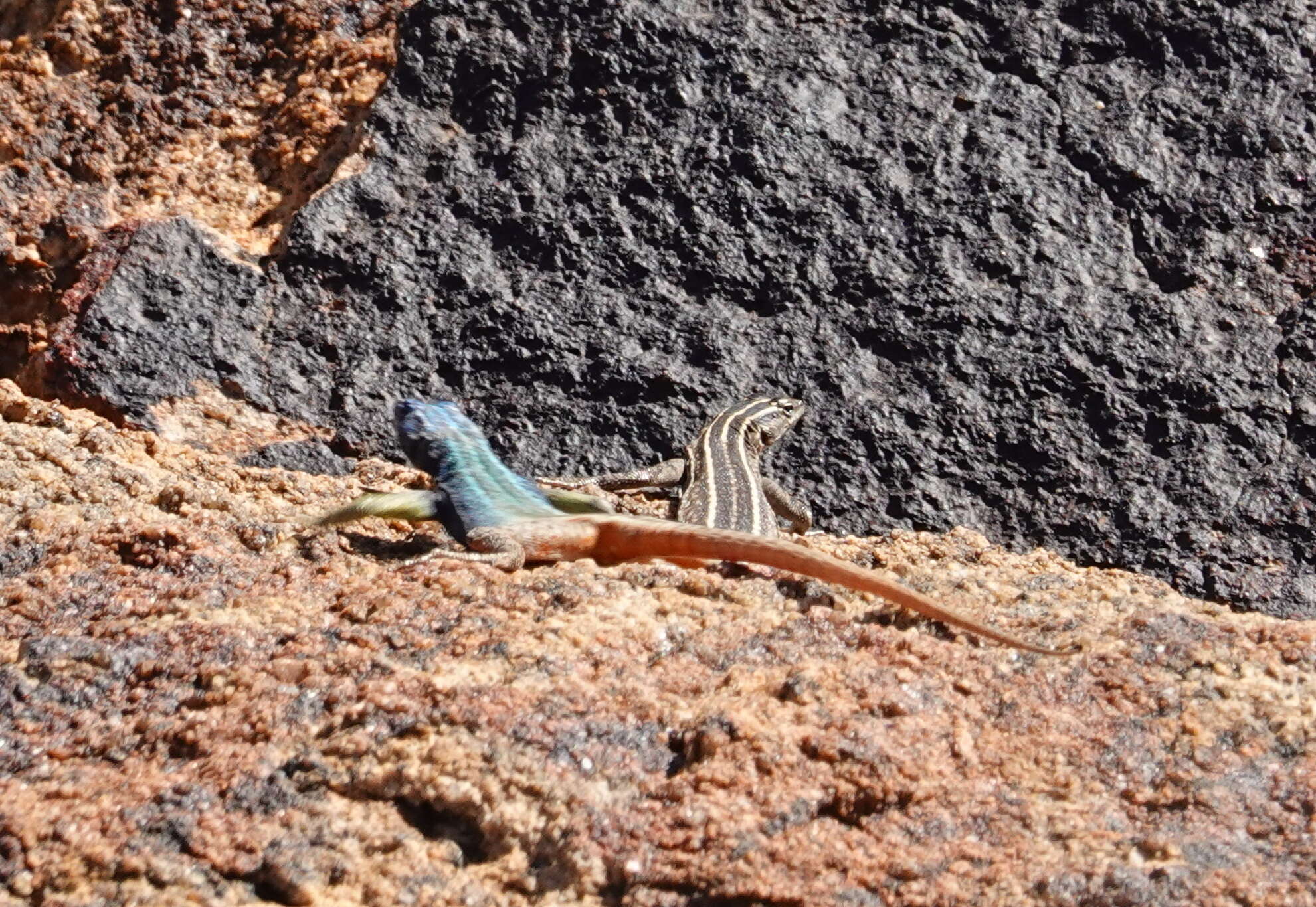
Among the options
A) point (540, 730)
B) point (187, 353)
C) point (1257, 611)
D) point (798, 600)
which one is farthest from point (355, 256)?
point (1257, 611)

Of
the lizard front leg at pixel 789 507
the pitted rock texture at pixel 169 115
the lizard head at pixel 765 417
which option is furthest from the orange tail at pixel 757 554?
the pitted rock texture at pixel 169 115

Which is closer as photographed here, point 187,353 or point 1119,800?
point 1119,800

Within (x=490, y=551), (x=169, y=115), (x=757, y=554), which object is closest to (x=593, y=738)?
(x=757, y=554)

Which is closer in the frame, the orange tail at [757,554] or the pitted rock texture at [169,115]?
the orange tail at [757,554]

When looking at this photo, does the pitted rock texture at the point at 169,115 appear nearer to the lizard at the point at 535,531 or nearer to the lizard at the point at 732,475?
the lizard at the point at 535,531

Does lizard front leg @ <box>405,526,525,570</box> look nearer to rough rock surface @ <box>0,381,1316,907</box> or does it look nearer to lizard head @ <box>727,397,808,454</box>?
rough rock surface @ <box>0,381,1316,907</box>

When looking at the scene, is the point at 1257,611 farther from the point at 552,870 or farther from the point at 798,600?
the point at 552,870

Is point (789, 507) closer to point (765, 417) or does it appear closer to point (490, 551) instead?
point (765, 417)

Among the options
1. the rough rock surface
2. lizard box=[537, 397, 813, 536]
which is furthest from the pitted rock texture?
the rough rock surface
